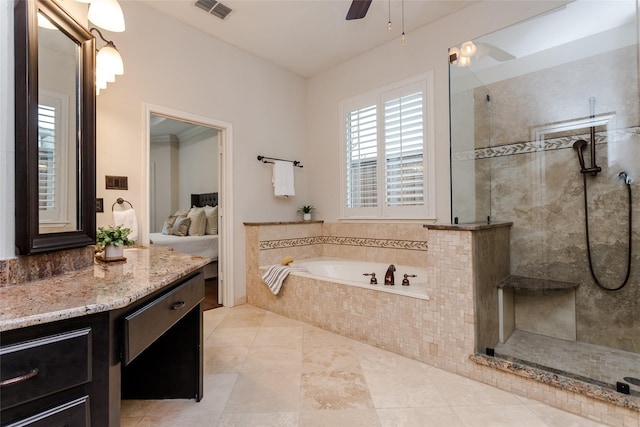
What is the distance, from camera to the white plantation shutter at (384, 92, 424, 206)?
123 inches

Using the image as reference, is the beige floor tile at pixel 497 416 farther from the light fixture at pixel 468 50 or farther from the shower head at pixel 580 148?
the light fixture at pixel 468 50

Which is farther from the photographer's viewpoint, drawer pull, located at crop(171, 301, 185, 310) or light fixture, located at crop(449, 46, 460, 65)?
light fixture, located at crop(449, 46, 460, 65)

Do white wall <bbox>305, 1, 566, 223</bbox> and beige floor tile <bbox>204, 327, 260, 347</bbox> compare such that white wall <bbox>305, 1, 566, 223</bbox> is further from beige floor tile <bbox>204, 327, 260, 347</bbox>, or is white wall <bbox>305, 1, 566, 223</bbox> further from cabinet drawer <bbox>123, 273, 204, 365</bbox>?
cabinet drawer <bbox>123, 273, 204, 365</bbox>

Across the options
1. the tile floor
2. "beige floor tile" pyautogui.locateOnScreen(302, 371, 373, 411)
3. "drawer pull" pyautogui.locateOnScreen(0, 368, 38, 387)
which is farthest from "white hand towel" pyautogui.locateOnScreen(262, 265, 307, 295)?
"drawer pull" pyautogui.locateOnScreen(0, 368, 38, 387)

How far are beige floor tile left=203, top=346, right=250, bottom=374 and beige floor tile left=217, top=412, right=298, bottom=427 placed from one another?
1.57 ft

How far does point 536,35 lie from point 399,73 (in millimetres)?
1229

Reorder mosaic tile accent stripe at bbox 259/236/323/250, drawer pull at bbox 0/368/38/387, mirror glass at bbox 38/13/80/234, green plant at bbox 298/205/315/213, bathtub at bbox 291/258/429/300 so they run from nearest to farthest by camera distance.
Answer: drawer pull at bbox 0/368/38/387
mirror glass at bbox 38/13/80/234
bathtub at bbox 291/258/429/300
mosaic tile accent stripe at bbox 259/236/323/250
green plant at bbox 298/205/315/213

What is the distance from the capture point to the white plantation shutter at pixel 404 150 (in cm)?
312

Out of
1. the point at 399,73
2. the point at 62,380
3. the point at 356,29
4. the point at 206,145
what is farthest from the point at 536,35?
the point at 206,145

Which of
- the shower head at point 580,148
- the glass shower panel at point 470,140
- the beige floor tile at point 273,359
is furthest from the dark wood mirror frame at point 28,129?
the shower head at point 580,148

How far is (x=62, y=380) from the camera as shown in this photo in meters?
0.75

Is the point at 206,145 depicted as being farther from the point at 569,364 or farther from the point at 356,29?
the point at 569,364

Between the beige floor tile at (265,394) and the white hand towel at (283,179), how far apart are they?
7.26 ft

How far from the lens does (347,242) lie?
374 centimetres
